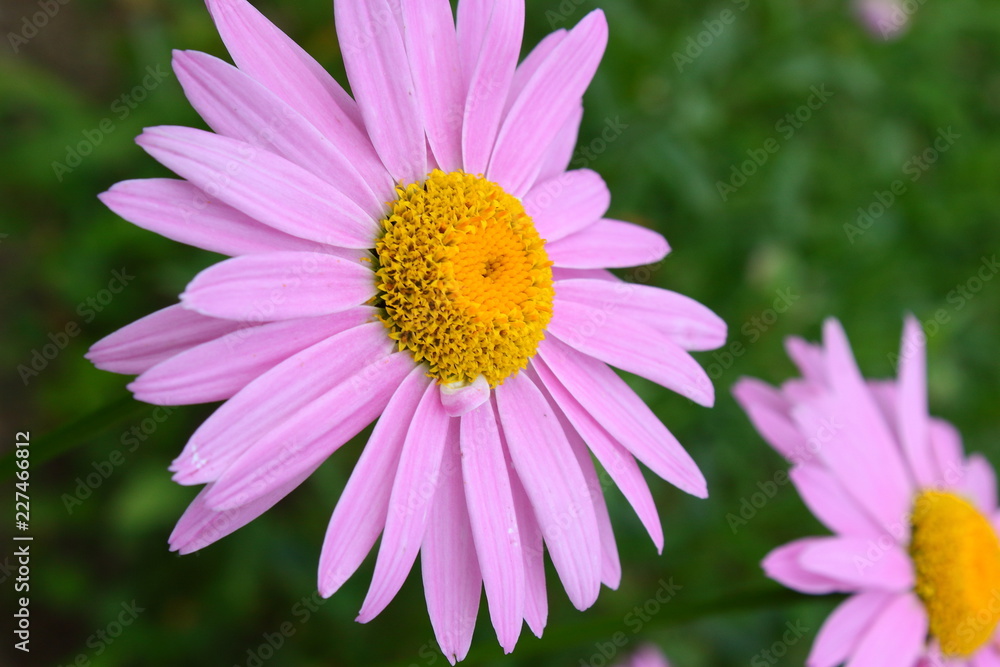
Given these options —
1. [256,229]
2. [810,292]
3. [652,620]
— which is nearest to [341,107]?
[256,229]

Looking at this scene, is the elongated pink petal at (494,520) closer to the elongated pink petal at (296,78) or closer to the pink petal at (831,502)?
the elongated pink petal at (296,78)

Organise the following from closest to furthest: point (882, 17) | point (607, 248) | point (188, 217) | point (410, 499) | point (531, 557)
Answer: point (188, 217) → point (410, 499) → point (531, 557) → point (607, 248) → point (882, 17)

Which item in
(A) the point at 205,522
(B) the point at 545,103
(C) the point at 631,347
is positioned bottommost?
(C) the point at 631,347

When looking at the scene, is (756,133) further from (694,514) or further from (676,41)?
(694,514)

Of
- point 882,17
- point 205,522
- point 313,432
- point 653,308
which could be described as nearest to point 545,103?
point 653,308

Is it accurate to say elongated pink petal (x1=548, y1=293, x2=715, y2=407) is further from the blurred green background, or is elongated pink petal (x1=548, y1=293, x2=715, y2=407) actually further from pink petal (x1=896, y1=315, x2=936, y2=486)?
pink petal (x1=896, y1=315, x2=936, y2=486)

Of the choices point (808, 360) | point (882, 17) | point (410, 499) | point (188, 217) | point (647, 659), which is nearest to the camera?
point (188, 217)

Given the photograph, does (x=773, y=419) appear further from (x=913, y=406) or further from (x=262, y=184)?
(x=262, y=184)

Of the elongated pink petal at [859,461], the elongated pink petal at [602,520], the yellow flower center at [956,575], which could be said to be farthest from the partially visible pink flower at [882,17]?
the elongated pink petal at [602,520]
